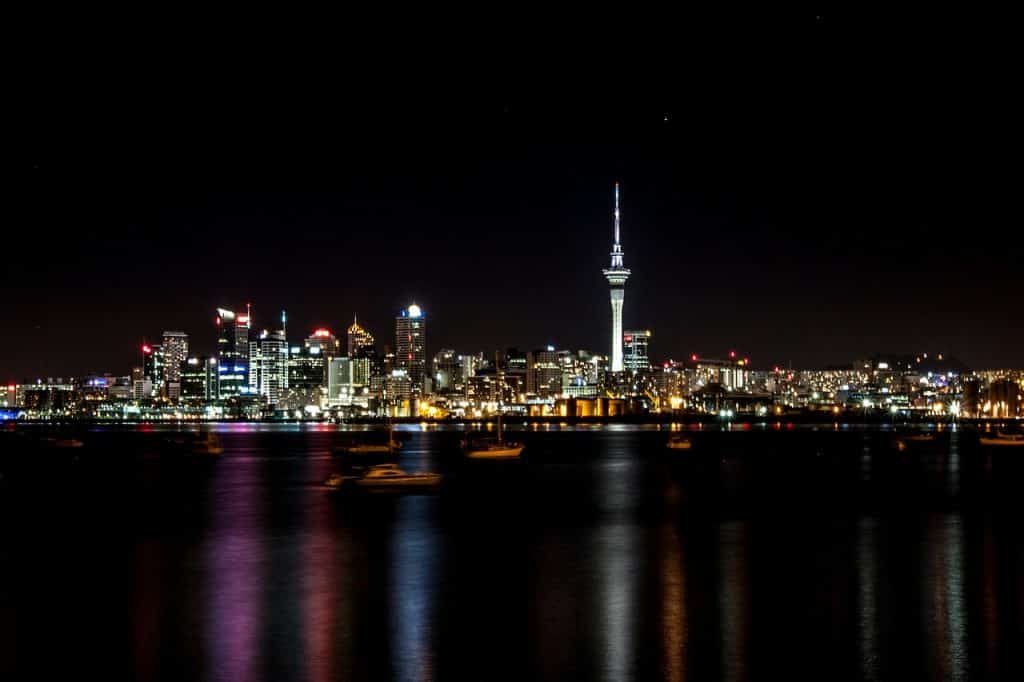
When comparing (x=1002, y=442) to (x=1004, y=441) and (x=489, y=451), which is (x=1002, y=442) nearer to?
(x=1004, y=441)

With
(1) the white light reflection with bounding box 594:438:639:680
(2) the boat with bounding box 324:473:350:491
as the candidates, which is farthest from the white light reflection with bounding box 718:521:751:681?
(2) the boat with bounding box 324:473:350:491

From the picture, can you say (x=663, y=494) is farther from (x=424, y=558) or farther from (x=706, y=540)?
(x=424, y=558)

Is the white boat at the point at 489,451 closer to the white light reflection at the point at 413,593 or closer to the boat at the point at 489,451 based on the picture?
the boat at the point at 489,451

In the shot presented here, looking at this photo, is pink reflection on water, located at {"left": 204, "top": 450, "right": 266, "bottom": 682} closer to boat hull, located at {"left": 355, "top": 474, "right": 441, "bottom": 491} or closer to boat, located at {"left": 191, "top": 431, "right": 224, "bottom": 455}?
boat hull, located at {"left": 355, "top": 474, "right": 441, "bottom": 491}

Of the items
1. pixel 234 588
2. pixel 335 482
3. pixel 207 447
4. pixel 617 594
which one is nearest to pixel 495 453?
pixel 207 447

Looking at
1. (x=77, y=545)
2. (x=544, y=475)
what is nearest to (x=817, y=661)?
(x=77, y=545)

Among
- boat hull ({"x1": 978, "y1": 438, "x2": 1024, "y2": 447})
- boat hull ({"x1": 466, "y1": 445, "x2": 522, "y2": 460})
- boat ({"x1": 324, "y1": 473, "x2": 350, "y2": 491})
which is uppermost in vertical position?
boat ({"x1": 324, "y1": 473, "x2": 350, "y2": 491})
